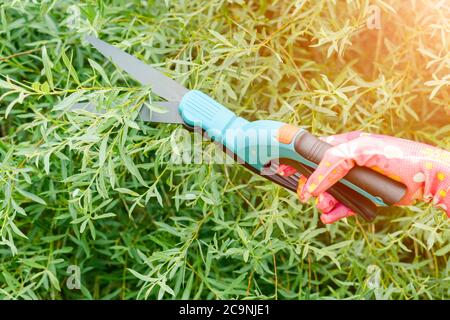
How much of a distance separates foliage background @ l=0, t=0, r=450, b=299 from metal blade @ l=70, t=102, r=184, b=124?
2cm

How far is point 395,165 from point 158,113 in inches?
15.7

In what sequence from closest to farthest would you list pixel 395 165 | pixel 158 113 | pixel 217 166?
1. pixel 395 165
2. pixel 158 113
3. pixel 217 166

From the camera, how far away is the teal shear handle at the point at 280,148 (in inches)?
38.6

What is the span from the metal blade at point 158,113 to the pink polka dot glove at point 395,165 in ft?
0.86

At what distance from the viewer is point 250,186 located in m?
1.49

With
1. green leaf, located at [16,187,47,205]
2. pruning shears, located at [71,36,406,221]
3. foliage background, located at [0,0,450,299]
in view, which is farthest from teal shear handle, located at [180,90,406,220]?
green leaf, located at [16,187,47,205]

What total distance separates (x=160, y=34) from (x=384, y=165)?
0.65 meters

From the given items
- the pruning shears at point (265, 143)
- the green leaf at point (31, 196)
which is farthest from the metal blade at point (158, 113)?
the green leaf at point (31, 196)

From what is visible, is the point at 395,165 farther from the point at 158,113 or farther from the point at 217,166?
the point at 217,166

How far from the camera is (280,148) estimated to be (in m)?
1.02

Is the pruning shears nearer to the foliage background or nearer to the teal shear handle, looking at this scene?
the teal shear handle

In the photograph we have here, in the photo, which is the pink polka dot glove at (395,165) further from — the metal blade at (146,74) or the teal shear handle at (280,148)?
the metal blade at (146,74)

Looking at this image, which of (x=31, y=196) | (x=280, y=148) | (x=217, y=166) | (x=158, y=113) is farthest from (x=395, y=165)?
(x=31, y=196)

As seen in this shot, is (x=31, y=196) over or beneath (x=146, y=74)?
beneath
